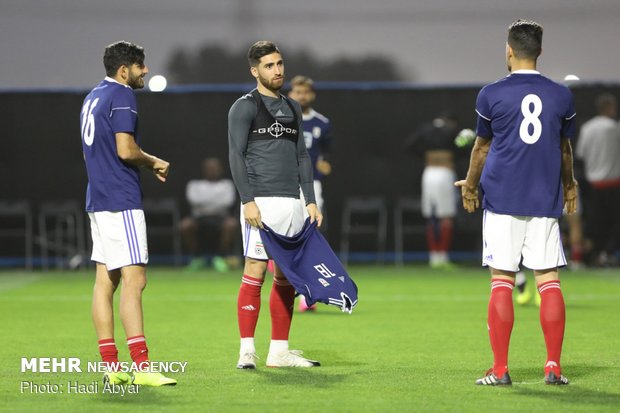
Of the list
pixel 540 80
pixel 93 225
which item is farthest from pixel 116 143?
pixel 540 80

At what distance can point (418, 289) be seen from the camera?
1545 centimetres

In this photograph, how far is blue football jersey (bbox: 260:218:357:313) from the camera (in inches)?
305

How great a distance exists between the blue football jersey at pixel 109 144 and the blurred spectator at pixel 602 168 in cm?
1268

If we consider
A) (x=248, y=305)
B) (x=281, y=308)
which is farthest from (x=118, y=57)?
(x=281, y=308)

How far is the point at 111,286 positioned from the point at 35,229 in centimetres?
1364

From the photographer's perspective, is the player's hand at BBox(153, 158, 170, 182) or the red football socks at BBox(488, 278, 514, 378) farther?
the player's hand at BBox(153, 158, 170, 182)

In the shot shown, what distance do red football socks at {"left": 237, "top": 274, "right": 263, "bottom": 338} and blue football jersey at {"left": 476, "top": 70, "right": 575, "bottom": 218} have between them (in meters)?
1.88

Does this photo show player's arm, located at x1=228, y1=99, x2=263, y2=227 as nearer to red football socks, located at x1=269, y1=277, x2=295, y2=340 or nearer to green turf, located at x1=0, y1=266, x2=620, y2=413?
red football socks, located at x1=269, y1=277, x2=295, y2=340

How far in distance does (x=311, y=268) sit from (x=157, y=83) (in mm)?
13312

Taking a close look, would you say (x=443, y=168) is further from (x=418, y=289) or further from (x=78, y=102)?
(x=78, y=102)

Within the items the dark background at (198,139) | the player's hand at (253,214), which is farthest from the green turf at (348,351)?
the dark background at (198,139)

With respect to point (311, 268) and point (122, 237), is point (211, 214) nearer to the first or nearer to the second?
point (311, 268)

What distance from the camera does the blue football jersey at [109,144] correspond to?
7.14 meters

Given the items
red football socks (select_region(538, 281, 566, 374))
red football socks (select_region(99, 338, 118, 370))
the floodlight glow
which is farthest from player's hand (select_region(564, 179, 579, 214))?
the floodlight glow
